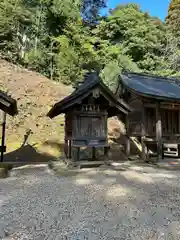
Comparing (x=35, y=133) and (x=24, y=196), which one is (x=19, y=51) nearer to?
(x=35, y=133)

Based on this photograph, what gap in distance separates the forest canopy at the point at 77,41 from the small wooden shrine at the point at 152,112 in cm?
787

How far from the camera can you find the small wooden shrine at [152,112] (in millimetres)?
10211

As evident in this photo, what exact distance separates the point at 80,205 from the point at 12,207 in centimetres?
134

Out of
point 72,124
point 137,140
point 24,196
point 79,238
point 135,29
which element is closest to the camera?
point 79,238

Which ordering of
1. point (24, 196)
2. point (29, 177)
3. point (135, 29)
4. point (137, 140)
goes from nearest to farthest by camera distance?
point (24, 196)
point (29, 177)
point (137, 140)
point (135, 29)

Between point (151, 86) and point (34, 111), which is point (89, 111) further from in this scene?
point (34, 111)

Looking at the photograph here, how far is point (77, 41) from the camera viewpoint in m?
23.4

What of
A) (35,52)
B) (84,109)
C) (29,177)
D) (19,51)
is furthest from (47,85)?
(29,177)

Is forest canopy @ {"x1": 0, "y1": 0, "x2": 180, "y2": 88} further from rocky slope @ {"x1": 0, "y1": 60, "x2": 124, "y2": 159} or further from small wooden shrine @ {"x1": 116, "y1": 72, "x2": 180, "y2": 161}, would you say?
small wooden shrine @ {"x1": 116, "y1": 72, "x2": 180, "y2": 161}

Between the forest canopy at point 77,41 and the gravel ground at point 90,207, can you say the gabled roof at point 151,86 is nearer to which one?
the gravel ground at point 90,207

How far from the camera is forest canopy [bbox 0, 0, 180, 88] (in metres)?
22.6

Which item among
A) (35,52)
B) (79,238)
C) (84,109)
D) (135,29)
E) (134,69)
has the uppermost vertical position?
(135,29)

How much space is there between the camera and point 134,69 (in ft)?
78.2

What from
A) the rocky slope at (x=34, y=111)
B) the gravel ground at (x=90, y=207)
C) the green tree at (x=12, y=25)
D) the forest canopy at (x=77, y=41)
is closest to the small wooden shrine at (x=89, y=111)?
the gravel ground at (x=90, y=207)
